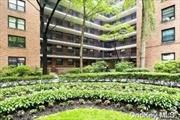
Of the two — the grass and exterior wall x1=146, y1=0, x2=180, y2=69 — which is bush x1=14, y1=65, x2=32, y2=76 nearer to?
A: the grass

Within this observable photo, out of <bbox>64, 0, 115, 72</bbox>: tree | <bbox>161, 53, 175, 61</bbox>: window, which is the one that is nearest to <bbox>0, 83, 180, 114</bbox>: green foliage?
<bbox>64, 0, 115, 72</bbox>: tree

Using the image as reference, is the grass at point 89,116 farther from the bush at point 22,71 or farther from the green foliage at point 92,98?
the bush at point 22,71

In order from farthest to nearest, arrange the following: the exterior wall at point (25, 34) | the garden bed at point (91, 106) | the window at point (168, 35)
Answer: the exterior wall at point (25, 34), the window at point (168, 35), the garden bed at point (91, 106)

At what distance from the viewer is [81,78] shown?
19.7 m

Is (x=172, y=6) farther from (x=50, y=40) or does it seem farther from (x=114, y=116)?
(x=114, y=116)

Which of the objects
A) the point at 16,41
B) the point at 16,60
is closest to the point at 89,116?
the point at 16,60

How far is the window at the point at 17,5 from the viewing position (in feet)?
98.3

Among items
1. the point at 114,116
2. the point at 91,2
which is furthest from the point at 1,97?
the point at 91,2

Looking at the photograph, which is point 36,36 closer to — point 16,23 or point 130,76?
point 16,23

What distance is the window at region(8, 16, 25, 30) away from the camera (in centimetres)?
2968

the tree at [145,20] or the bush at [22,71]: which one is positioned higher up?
the tree at [145,20]

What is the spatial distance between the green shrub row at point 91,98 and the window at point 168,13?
71.3ft

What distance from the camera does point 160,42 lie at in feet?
97.6

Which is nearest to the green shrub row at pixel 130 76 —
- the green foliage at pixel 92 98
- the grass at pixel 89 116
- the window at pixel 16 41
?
→ the green foliage at pixel 92 98
